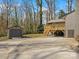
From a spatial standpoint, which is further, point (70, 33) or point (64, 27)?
point (64, 27)

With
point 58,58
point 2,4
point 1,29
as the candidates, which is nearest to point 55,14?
point 2,4

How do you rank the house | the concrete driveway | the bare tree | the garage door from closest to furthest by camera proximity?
the concrete driveway → the house → the garage door → the bare tree

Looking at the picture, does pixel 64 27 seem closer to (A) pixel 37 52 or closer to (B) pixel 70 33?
(B) pixel 70 33

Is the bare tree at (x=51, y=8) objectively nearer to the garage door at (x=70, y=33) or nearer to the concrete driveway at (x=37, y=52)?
the garage door at (x=70, y=33)

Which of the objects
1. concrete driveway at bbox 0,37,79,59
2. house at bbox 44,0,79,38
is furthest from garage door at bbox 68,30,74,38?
concrete driveway at bbox 0,37,79,59

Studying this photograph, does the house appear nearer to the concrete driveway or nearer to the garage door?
the garage door

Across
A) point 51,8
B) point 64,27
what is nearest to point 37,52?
point 64,27

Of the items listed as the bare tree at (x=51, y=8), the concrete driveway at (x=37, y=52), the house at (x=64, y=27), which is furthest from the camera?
the bare tree at (x=51, y=8)

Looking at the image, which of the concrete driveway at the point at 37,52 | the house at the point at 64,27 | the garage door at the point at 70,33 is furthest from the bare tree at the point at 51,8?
the concrete driveway at the point at 37,52

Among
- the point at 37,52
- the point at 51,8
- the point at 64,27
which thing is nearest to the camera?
the point at 37,52

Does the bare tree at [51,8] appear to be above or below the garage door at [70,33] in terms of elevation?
above

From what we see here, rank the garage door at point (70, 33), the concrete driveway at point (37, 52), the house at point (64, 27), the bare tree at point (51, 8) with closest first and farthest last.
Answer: the concrete driveway at point (37, 52), the house at point (64, 27), the garage door at point (70, 33), the bare tree at point (51, 8)

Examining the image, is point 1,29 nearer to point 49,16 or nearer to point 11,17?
point 11,17

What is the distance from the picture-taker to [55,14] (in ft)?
194
